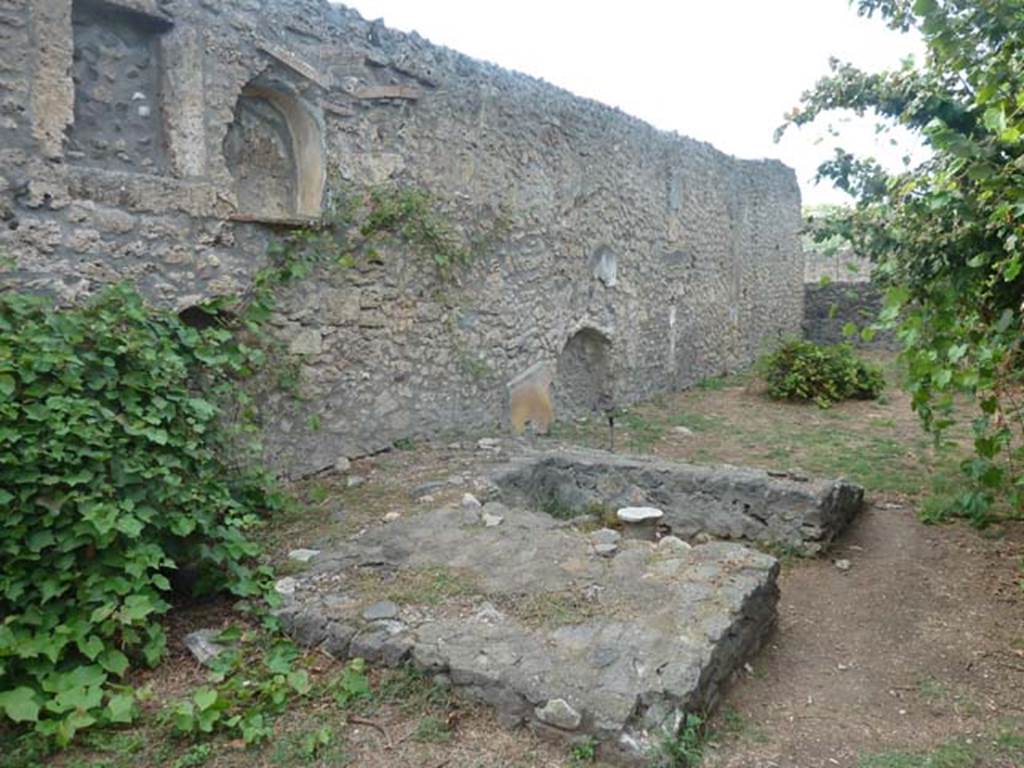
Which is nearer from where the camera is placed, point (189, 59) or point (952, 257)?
point (952, 257)

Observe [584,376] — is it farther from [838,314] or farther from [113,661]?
[838,314]

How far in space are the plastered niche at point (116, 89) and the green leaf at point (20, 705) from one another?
8.56ft

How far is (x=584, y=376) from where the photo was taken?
788 centimetres

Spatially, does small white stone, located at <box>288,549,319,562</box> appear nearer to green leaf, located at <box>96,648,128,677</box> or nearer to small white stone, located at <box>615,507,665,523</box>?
green leaf, located at <box>96,648,128,677</box>

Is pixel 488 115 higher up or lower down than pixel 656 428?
higher up

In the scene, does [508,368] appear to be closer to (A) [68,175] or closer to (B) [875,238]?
(B) [875,238]

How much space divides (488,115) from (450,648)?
4.56 metres

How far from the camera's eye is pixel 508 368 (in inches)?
253

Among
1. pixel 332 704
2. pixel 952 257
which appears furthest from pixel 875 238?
pixel 332 704

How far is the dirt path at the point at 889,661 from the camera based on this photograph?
101 inches

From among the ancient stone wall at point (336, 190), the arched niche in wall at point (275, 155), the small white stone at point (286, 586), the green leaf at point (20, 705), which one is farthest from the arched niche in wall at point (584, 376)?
the green leaf at point (20, 705)

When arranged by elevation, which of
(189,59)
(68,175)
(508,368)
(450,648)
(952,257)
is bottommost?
(450,648)

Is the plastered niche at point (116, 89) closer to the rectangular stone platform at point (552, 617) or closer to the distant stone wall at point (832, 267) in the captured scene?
the rectangular stone platform at point (552, 617)

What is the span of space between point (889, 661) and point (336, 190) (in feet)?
13.3
